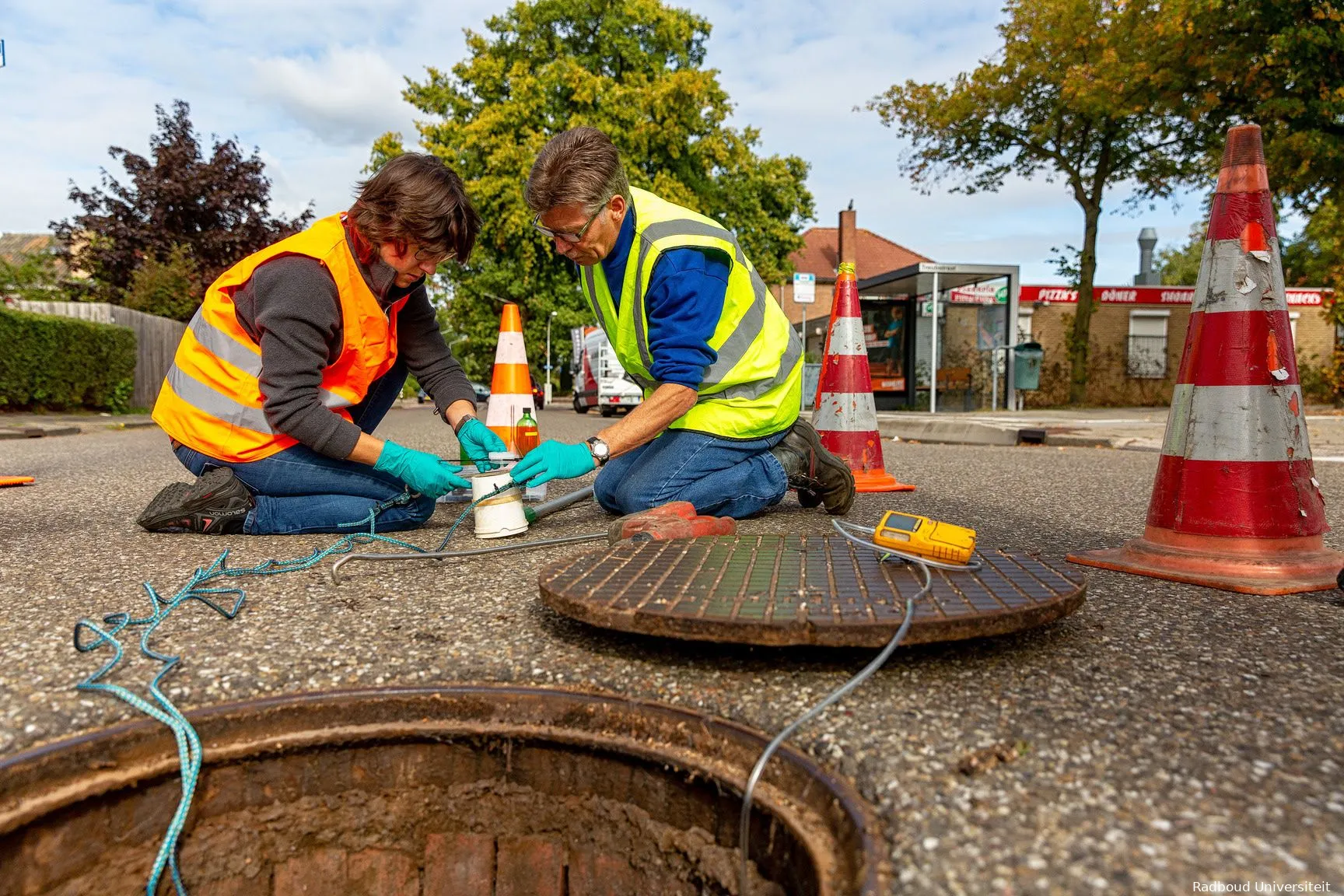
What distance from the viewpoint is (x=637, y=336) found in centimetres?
323

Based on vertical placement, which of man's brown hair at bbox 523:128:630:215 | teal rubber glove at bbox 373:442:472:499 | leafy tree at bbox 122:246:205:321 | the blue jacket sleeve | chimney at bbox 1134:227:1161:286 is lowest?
teal rubber glove at bbox 373:442:472:499

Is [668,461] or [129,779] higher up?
[668,461]

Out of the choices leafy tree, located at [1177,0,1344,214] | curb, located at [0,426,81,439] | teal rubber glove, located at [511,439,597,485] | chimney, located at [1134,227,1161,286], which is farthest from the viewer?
chimney, located at [1134,227,1161,286]

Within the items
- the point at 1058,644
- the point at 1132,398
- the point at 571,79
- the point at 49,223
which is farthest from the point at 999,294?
the point at 49,223

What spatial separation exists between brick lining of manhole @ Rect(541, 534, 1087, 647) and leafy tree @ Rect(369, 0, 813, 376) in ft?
68.3

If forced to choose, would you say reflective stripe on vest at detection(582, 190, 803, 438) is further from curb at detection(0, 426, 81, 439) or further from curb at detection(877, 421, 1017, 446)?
curb at detection(0, 426, 81, 439)

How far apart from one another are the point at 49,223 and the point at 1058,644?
22778 mm

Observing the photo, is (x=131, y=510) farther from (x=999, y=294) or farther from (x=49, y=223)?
(x=49, y=223)

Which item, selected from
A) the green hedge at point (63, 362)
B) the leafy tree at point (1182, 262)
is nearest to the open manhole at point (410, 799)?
the green hedge at point (63, 362)

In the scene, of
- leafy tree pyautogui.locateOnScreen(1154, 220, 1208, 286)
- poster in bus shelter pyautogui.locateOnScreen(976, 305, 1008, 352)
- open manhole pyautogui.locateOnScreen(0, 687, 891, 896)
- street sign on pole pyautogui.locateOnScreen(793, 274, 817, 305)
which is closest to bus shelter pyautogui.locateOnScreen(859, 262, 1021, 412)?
poster in bus shelter pyautogui.locateOnScreen(976, 305, 1008, 352)

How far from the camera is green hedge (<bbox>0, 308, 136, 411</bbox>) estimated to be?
1152 cm

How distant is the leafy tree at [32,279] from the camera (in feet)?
53.4

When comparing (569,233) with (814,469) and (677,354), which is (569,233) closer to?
(677,354)

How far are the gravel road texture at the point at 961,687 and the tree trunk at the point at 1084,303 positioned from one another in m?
18.8
